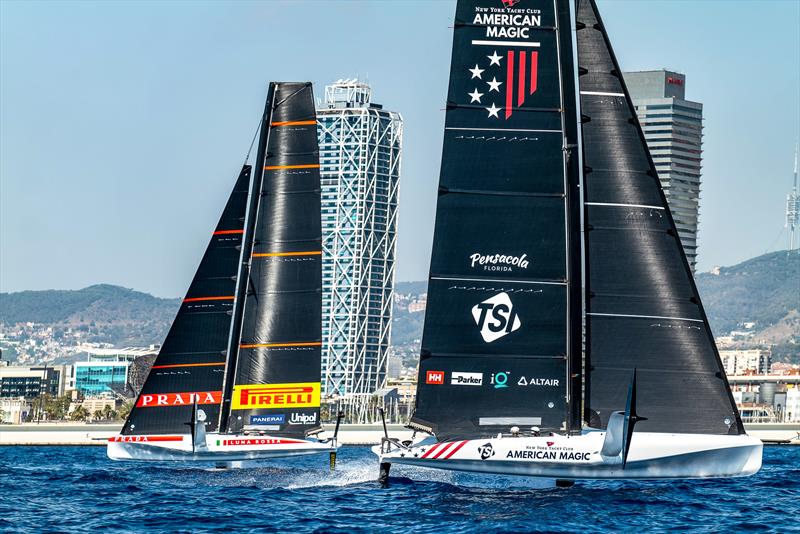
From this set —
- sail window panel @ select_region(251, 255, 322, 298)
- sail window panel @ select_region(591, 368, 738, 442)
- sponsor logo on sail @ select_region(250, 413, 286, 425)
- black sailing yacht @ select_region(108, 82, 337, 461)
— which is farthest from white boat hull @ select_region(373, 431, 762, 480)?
sail window panel @ select_region(251, 255, 322, 298)

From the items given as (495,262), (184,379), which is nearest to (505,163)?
(495,262)

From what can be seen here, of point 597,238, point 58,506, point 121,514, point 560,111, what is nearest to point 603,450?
point 597,238

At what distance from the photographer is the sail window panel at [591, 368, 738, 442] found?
34688mm

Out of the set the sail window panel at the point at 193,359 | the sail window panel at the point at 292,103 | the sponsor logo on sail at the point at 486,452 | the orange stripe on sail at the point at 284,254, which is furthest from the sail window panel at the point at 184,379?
the sponsor logo on sail at the point at 486,452

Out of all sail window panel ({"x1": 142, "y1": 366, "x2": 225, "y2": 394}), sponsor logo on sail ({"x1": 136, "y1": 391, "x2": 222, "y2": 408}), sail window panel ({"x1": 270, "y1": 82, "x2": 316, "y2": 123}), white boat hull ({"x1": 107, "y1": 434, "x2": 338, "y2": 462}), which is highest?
sail window panel ({"x1": 270, "y1": 82, "x2": 316, "y2": 123})

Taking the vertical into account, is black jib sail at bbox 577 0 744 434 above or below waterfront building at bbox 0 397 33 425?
above

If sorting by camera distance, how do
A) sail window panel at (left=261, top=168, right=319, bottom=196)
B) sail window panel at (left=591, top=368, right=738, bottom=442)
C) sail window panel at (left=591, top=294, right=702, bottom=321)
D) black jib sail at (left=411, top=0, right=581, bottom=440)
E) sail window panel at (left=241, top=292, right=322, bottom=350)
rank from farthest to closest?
sail window panel at (left=261, top=168, right=319, bottom=196) → sail window panel at (left=241, top=292, right=322, bottom=350) → black jib sail at (left=411, top=0, right=581, bottom=440) → sail window panel at (left=591, top=294, right=702, bottom=321) → sail window panel at (left=591, top=368, right=738, bottom=442)

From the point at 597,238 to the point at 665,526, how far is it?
775cm

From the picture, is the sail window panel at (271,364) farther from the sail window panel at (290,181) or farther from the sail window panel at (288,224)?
the sail window panel at (290,181)

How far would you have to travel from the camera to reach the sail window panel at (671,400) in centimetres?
3469

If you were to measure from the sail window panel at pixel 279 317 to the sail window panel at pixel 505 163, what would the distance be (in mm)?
15493

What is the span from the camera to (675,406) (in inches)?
1368

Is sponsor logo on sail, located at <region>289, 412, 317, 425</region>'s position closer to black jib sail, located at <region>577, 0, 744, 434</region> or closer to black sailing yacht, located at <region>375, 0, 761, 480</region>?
black sailing yacht, located at <region>375, 0, 761, 480</region>

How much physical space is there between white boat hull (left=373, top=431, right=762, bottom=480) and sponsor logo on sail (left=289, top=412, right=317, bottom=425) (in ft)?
54.2
